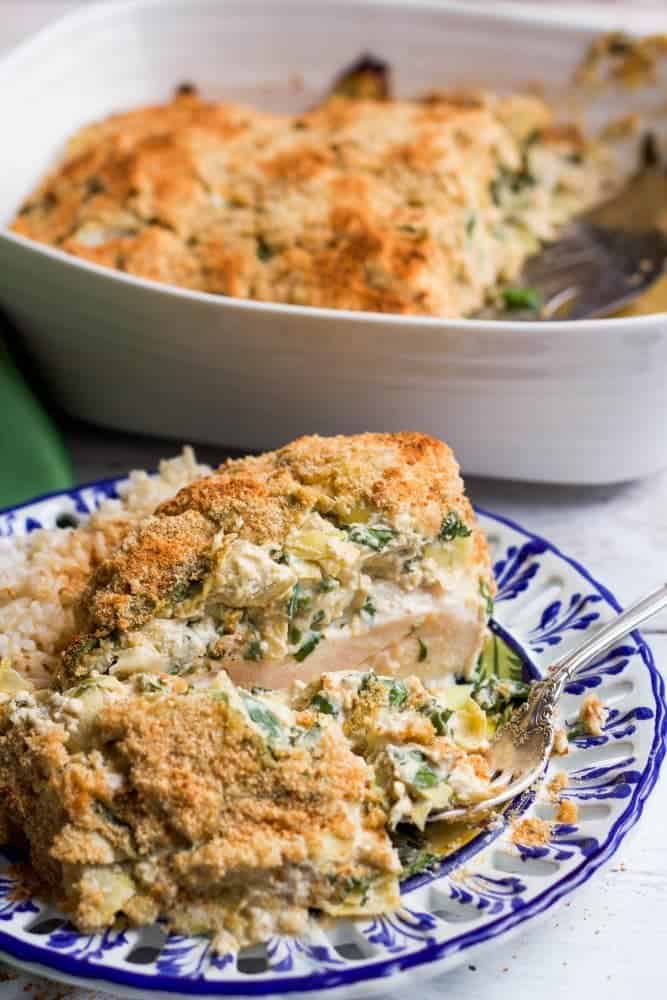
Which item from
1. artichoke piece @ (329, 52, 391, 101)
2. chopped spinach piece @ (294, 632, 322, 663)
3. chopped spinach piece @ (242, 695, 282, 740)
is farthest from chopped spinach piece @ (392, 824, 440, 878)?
artichoke piece @ (329, 52, 391, 101)

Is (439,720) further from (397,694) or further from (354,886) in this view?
(354,886)

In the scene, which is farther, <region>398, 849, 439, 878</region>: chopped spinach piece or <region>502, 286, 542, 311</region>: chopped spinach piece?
<region>502, 286, 542, 311</region>: chopped spinach piece

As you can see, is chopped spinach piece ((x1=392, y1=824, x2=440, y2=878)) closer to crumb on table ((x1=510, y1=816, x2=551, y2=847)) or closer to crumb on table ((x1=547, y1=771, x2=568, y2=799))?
crumb on table ((x1=510, y1=816, x2=551, y2=847))

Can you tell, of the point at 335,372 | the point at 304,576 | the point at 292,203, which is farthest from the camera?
the point at 292,203

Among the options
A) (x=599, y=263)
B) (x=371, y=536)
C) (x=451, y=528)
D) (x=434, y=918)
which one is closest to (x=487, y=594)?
(x=451, y=528)

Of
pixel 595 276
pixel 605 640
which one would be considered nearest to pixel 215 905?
pixel 605 640

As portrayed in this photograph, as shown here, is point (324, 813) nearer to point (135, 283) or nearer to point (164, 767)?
point (164, 767)
